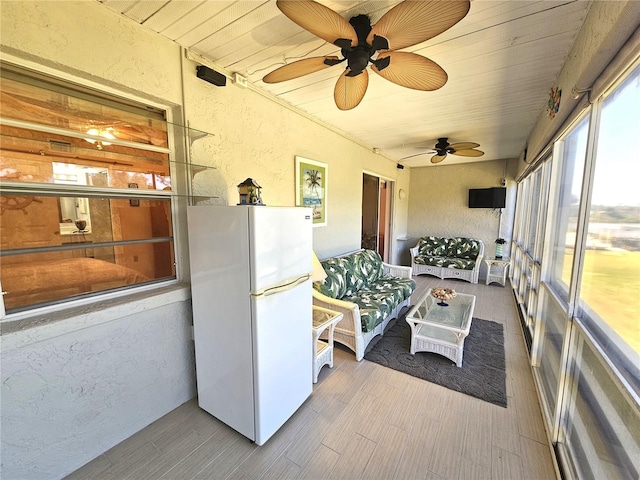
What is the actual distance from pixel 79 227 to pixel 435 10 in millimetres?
2071

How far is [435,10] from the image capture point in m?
0.97

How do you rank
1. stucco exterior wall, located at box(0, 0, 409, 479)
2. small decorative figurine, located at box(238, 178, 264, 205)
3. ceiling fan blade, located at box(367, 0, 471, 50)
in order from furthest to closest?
small decorative figurine, located at box(238, 178, 264, 205)
stucco exterior wall, located at box(0, 0, 409, 479)
ceiling fan blade, located at box(367, 0, 471, 50)

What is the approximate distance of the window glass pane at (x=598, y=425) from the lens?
3.17 ft

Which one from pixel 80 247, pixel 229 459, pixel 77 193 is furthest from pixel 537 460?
pixel 77 193

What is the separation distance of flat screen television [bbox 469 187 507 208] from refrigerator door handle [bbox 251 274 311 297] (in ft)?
16.6

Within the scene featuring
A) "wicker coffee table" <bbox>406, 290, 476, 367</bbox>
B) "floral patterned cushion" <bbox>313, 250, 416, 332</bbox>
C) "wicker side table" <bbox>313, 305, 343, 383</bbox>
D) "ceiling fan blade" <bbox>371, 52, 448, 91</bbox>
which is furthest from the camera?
"floral patterned cushion" <bbox>313, 250, 416, 332</bbox>

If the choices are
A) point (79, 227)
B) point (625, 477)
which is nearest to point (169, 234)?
point (79, 227)

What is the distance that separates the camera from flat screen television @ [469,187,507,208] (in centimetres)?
512

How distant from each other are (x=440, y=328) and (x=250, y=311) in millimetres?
2115

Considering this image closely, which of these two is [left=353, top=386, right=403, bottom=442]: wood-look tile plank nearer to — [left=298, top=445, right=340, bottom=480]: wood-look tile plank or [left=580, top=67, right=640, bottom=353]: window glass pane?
[left=298, top=445, right=340, bottom=480]: wood-look tile plank

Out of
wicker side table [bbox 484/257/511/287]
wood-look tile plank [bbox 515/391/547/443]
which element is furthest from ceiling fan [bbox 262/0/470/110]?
wicker side table [bbox 484/257/511/287]

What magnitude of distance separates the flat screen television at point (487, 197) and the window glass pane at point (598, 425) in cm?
447

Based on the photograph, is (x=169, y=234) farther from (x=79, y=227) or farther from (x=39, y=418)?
(x=39, y=418)

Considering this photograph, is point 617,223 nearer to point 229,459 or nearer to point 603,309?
point 603,309
